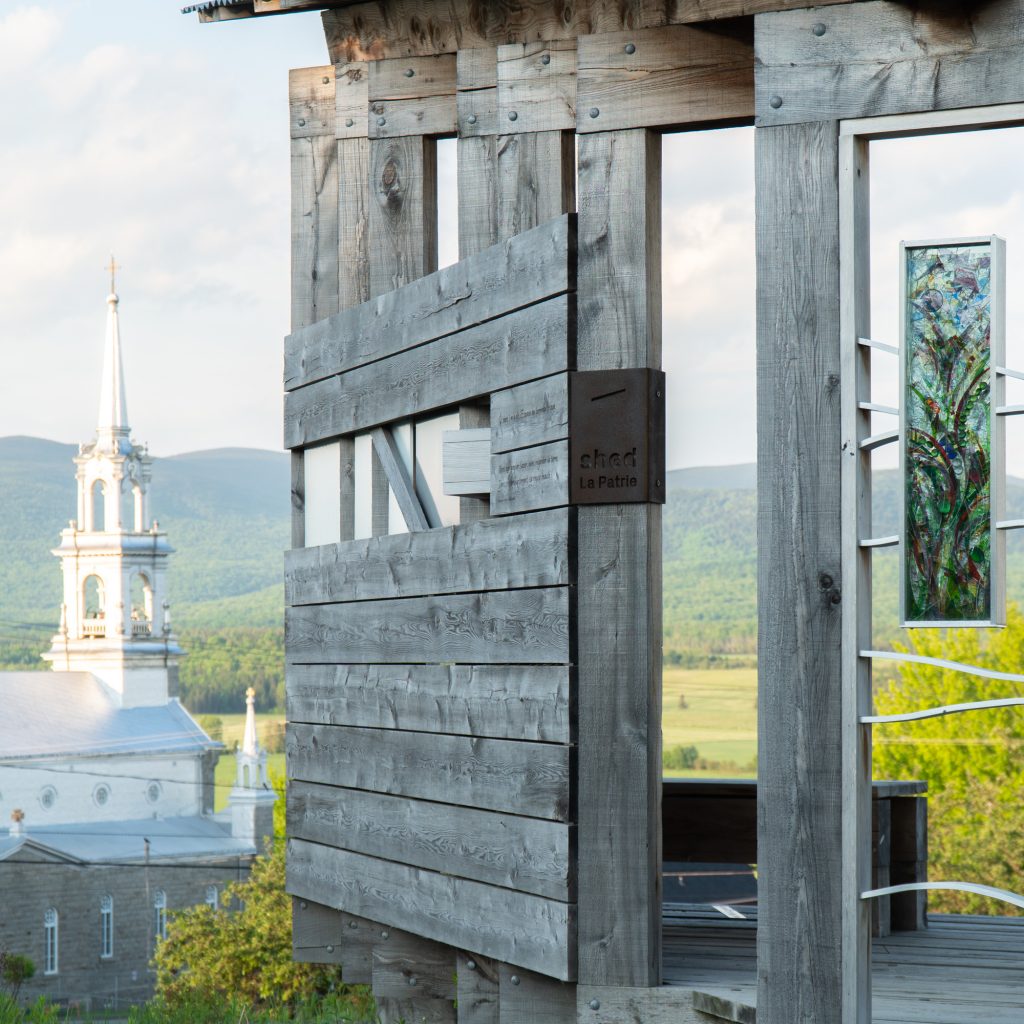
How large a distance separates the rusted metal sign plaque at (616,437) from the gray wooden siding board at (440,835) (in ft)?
2.91

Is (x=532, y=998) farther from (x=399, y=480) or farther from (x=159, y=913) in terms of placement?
(x=159, y=913)

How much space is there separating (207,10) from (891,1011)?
149 inches

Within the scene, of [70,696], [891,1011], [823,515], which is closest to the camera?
[823,515]

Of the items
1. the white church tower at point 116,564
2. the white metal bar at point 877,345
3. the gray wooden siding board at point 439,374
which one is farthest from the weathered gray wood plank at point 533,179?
the white church tower at point 116,564

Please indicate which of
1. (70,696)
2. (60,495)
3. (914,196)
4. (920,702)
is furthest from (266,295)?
(920,702)

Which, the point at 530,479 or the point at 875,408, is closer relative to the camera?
the point at 875,408

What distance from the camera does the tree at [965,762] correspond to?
27.9m

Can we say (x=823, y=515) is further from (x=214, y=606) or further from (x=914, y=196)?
(x=214, y=606)

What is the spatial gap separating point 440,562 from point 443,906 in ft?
3.31

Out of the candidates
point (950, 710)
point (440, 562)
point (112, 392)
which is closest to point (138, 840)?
point (112, 392)

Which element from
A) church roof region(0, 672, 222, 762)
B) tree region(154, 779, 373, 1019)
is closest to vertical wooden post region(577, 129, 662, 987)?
tree region(154, 779, 373, 1019)

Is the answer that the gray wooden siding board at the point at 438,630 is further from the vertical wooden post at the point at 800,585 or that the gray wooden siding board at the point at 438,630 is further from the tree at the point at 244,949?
the tree at the point at 244,949

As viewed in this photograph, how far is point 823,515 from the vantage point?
3.87m

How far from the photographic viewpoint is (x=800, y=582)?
12.8 feet
